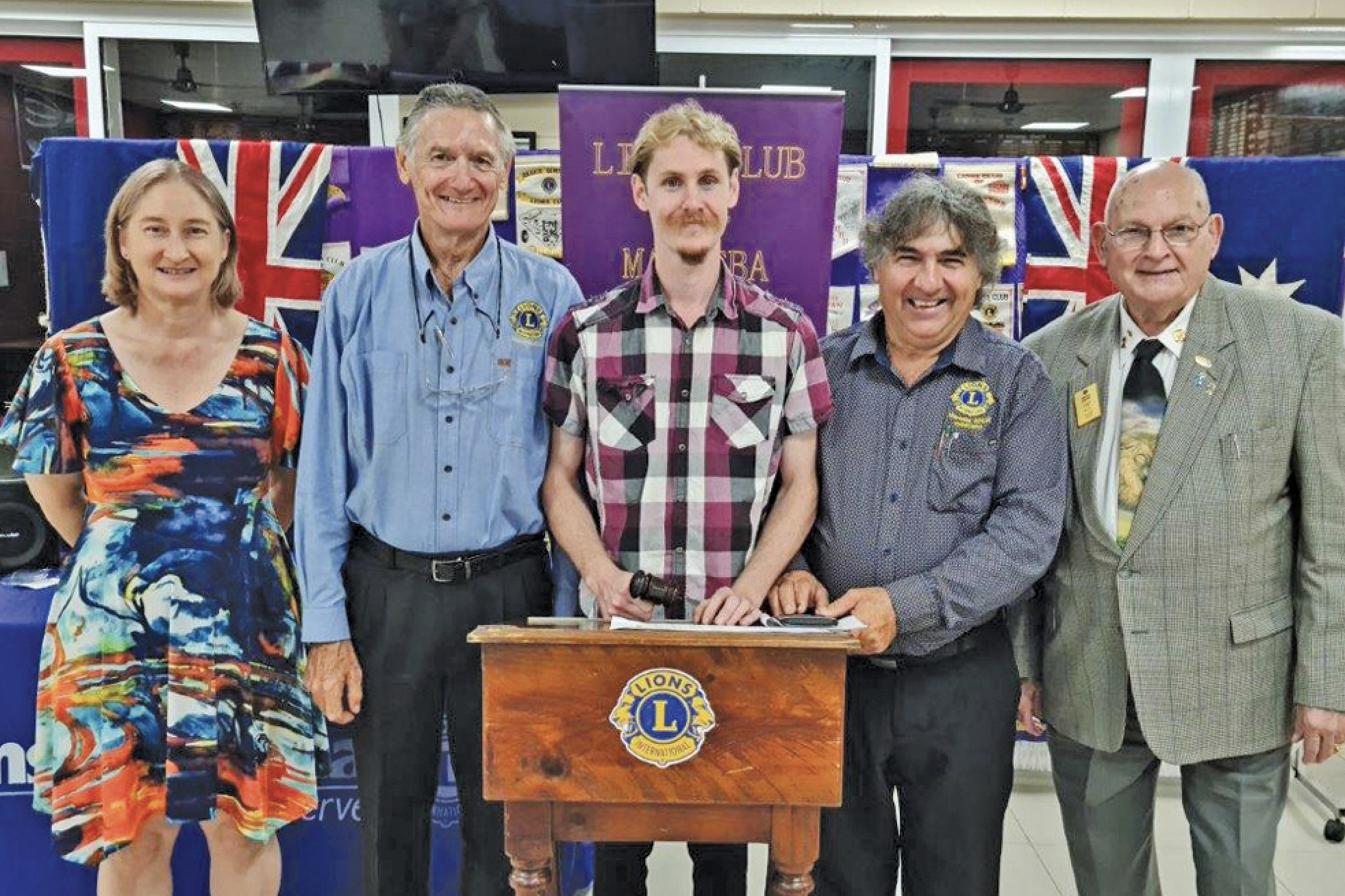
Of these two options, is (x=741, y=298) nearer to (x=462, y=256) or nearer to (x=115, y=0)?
(x=462, y=256)

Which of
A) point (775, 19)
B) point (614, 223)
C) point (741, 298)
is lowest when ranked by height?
point (741, 298)

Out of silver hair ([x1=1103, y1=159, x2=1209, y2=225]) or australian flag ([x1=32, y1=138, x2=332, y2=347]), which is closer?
silver hair ([x1=1103, y1=159, x2=1209, y2=225])

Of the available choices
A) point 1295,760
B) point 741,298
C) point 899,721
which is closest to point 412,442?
point 741,298

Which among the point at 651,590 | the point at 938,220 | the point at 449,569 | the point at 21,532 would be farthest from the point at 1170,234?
the point at 21,532

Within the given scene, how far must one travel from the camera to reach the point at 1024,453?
71.5 inches

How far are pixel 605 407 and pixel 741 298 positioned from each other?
32 centimetres

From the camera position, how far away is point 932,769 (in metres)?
1.80

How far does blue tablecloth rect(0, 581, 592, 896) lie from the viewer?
237 centimetres

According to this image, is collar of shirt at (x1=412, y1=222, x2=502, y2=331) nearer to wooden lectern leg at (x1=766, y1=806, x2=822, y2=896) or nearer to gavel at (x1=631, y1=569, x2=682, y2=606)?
gavel at (x1=631, y1=569, x2=682, y2=606)

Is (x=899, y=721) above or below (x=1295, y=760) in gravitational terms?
above

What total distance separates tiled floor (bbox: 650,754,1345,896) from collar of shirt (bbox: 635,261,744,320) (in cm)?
185

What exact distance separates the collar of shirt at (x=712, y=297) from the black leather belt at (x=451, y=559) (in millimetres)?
517

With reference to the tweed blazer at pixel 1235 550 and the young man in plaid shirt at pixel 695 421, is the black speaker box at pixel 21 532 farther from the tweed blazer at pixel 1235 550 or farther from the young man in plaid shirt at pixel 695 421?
the tweed blazer at pixel 1235 550

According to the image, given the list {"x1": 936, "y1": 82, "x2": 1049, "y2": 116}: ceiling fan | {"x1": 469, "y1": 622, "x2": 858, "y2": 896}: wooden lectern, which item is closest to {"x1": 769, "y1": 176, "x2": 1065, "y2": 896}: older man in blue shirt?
{"x1": 469, "y1": 622, "x2": 858, "y2": 896}: wooden lectern
